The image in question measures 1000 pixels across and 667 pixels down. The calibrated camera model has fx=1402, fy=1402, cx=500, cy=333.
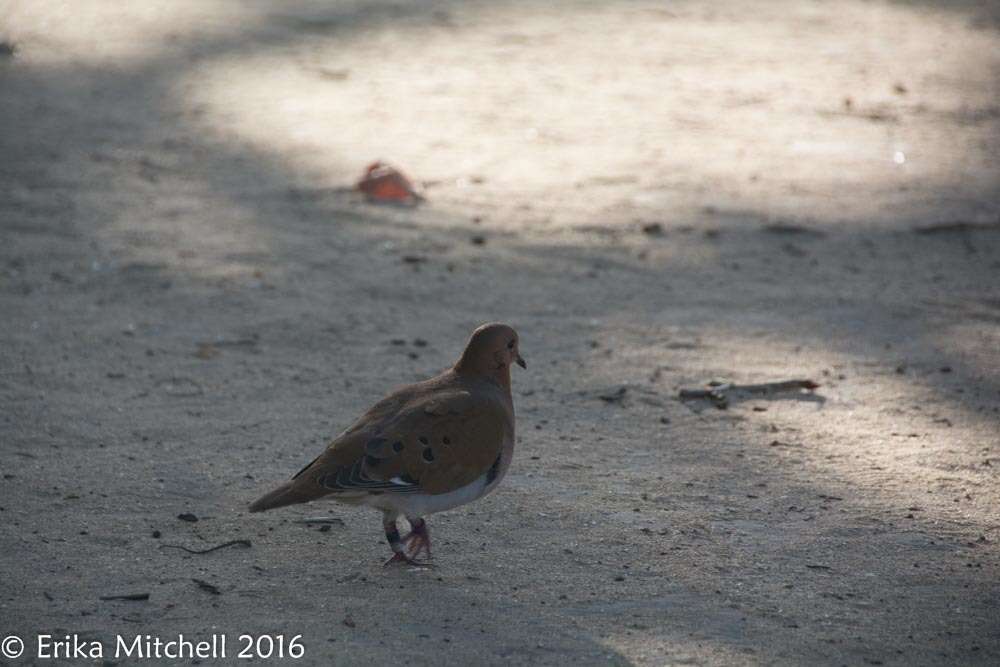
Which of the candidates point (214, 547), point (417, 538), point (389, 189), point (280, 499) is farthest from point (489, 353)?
point (389, 189)

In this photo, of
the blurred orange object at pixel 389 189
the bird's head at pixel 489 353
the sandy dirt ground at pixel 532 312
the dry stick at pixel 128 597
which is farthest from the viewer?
the blurred orange object at pixel 389 189

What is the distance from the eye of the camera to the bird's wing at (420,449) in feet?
15.1

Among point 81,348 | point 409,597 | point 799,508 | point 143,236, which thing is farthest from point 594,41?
point 409,597

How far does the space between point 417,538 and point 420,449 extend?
0.38 meters

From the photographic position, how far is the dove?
458 cm

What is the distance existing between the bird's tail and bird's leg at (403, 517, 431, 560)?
0.44 meters

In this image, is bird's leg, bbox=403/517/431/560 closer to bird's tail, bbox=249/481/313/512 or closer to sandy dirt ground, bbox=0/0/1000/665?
sandy dirt ground, bbox=0/0/1000/665

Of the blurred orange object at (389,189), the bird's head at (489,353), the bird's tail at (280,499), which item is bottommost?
the bird's tail at (280,499)

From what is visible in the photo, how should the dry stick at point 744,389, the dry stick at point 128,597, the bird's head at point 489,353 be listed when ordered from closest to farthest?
the dry stick at point 128,597, the bird's head at point 489,353, the dry stick at point 744,389

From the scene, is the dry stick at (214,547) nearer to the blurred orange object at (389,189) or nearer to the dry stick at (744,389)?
the dry stick at (744,389)

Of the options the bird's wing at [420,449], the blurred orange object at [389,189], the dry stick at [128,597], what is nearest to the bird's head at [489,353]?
the bird's wing at [420,449]

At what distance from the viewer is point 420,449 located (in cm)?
470

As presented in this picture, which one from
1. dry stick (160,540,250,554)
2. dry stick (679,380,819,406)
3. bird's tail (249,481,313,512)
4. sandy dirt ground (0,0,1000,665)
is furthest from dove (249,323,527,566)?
dry stick (679,380,819,406)

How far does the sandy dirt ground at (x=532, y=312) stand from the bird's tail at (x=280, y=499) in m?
0.31
